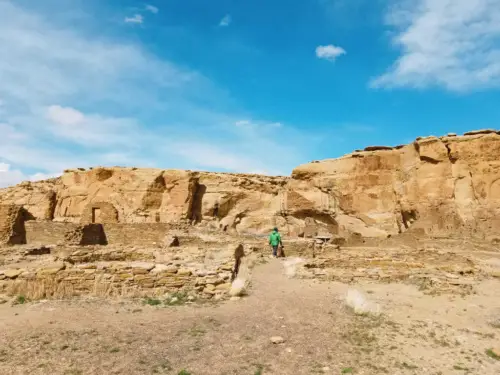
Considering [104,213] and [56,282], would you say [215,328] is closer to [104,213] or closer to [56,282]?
[56,282]

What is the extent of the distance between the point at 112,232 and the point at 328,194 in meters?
20.2

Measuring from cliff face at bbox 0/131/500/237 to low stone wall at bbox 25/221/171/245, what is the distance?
678 cm

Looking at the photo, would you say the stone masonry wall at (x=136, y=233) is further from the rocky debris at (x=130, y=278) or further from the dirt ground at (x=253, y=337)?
the dirt ground at (x=253, y=337)

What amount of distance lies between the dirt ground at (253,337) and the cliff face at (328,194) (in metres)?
19.9

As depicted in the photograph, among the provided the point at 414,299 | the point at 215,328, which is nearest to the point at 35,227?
the point at 215,328

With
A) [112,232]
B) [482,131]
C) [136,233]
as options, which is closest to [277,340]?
[136,233]

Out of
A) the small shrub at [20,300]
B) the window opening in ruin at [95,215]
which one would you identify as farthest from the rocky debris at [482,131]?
the small shrub at [20,300]

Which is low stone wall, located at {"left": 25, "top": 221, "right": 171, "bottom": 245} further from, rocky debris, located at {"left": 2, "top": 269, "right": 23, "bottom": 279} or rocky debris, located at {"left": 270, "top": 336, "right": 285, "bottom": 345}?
rocky debris, located at {"left": 270, "top": 336, "right": 285, "bottom": 345}

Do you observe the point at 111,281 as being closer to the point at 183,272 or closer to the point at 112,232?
the point at 183,272

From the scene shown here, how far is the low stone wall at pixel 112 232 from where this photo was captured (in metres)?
22.2

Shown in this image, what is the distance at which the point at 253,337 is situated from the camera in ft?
19.3

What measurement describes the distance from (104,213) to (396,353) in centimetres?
2744

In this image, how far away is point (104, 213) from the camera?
29.1m

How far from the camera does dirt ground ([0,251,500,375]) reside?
4816 millimetres
